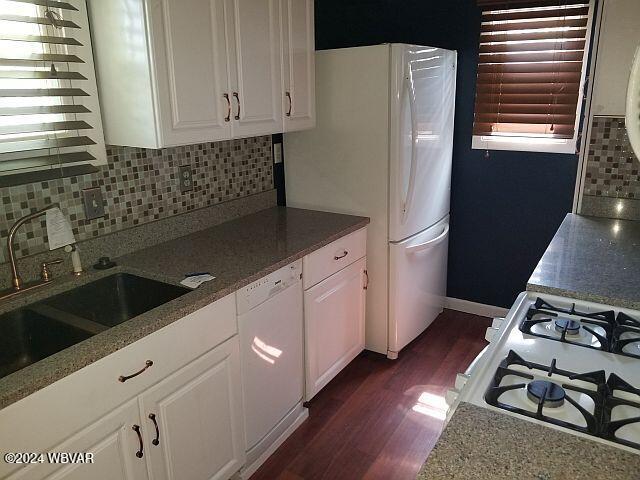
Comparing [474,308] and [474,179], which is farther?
[474,308]

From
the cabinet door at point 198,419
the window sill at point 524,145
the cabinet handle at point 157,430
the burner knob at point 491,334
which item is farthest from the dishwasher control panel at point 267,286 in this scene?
the window sill at point 524,145

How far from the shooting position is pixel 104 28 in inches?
71.3

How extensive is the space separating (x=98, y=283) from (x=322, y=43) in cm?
236

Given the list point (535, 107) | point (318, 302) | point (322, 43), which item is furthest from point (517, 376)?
point (322, 43)

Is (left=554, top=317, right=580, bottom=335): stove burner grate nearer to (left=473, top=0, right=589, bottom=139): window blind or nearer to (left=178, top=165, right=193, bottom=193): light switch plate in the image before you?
(left=178, top=165, right=193, bottom=193): light switch plate

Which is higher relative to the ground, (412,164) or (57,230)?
(412,164)

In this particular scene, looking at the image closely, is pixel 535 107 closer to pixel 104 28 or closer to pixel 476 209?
pixel 476 209

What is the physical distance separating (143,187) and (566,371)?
1.74 metres

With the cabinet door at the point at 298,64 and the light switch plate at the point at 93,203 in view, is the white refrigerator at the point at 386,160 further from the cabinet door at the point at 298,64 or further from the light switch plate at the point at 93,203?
the light switch plate at the point at 93,203

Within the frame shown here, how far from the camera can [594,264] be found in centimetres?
183

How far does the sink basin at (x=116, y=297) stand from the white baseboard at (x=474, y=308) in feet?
7.36

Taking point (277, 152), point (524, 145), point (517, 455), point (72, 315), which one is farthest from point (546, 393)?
point (524, 145)

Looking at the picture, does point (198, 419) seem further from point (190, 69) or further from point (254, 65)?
point (254, 65)

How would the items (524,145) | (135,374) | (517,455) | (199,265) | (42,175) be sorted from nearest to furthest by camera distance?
(517,455), (135,374), (42,175), (199,265), (524,145)
